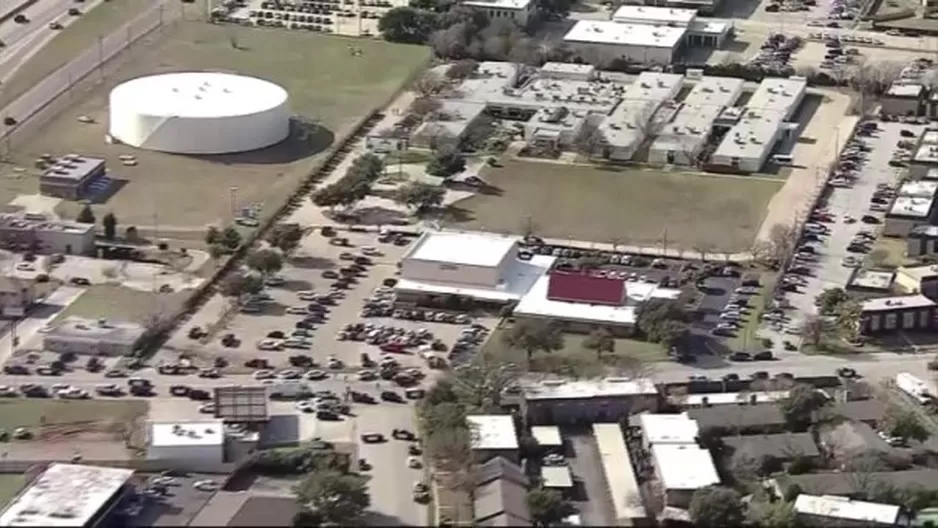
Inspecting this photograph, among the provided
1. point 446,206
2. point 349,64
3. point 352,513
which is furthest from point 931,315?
point 349,64

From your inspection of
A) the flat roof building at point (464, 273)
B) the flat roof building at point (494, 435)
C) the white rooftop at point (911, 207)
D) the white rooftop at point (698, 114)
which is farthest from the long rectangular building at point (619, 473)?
the white rooftop at point (698, 114)

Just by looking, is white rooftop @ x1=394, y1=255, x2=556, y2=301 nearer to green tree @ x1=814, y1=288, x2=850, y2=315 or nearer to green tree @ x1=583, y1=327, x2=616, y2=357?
green tree @ x1=583, y1=327, x2=616, y2=357

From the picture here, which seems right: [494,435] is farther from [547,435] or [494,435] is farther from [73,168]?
[73,168]

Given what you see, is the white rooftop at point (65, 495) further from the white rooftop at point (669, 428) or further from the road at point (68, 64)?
the road at point (68, 64)

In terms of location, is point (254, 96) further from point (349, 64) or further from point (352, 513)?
point (352, 513)

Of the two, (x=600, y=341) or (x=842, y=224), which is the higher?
(x=600, y=341)

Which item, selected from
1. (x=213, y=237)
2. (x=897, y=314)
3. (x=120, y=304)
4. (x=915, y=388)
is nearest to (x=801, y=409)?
(x=915, y=388)
